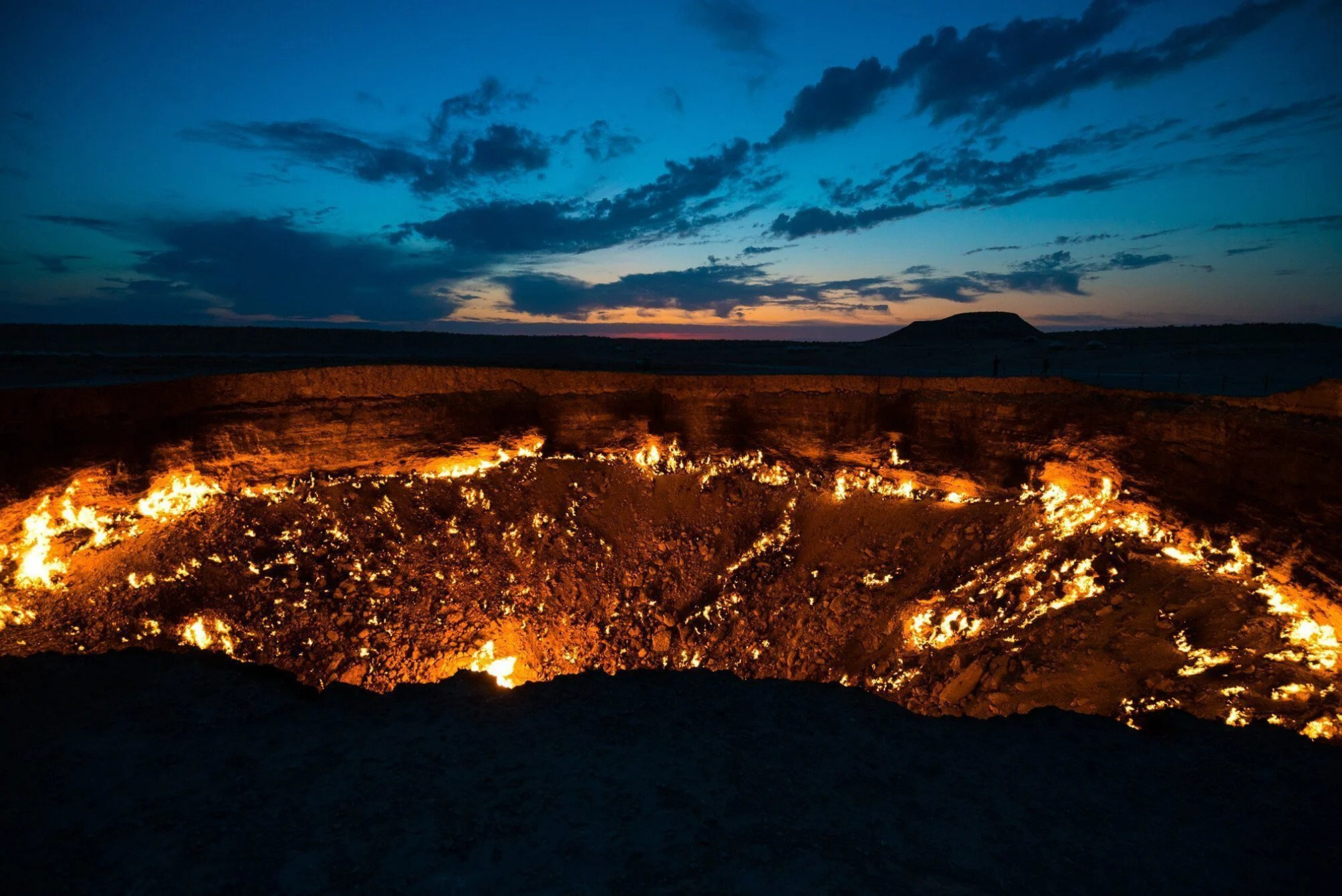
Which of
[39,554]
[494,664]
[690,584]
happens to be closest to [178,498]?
[39,554]

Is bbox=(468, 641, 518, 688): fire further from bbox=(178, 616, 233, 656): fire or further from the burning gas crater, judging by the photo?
bbox=(178, 616, 233, 656): fire

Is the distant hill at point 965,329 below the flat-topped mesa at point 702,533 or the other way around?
the other way around

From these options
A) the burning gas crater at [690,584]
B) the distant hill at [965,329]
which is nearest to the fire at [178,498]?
the burning gas crater at [690,584]

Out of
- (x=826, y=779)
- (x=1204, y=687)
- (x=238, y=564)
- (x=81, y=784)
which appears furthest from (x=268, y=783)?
(x=1204, y=687)

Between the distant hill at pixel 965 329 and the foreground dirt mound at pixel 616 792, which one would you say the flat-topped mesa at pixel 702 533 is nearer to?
the foreground dirt mound at pixel 616 792

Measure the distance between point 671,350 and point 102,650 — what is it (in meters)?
45.2

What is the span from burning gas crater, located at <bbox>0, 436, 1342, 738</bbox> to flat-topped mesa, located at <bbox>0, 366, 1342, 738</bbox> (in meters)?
0.05

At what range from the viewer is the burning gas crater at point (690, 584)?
953cm

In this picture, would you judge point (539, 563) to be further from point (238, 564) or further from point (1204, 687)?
point (1204, 687)

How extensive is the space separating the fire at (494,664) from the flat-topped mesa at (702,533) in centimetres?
7

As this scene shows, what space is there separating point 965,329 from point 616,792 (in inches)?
2665

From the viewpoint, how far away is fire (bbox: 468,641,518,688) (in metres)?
12.5

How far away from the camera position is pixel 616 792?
631 centimetres

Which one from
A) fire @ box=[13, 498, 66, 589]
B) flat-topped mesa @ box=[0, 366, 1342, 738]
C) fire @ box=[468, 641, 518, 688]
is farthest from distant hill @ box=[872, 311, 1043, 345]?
fire @ box=[13, 498, 66, 589]
